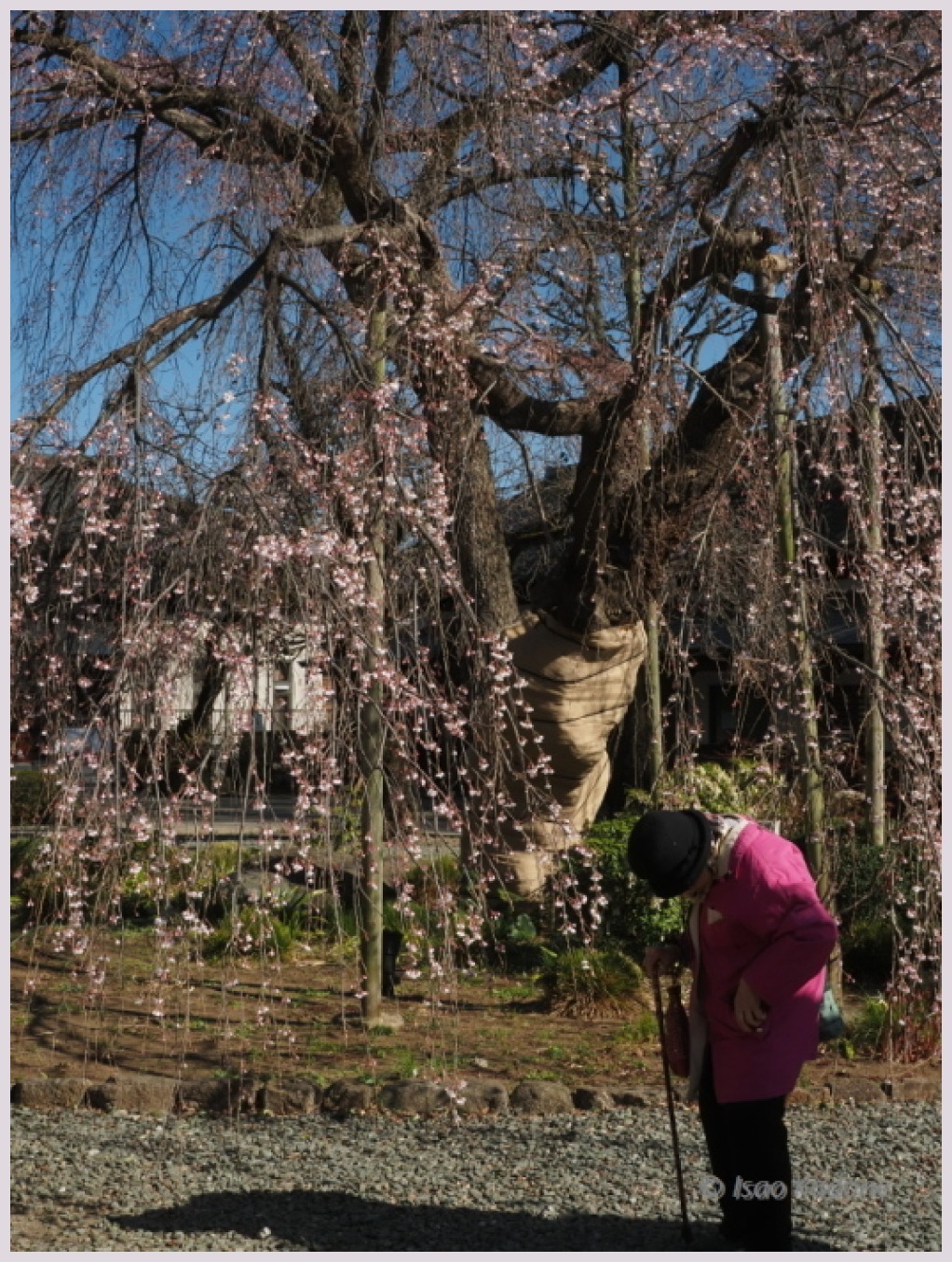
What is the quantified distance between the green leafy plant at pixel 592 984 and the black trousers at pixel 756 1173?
2829 mm

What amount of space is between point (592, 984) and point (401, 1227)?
8.68 feet

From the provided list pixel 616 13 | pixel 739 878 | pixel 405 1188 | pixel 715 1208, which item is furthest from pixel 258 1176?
pixel 616 13

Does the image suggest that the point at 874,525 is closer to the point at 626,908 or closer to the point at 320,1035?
the point at 626,908

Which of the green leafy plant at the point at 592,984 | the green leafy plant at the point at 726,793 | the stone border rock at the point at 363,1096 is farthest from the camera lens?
the green leafy plant at the point at 592,984

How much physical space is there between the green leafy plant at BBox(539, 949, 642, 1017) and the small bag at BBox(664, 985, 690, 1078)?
2640 mm

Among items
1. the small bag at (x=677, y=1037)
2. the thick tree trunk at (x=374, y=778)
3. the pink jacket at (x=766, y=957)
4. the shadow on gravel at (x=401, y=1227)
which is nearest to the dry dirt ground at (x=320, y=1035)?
the thick tree trunk at (x=374, y=778)

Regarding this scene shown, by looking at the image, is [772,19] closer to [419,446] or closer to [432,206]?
[432,206]

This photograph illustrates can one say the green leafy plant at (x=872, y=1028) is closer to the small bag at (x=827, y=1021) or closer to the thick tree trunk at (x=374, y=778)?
the thick tree trunk at (x=374, y=778)

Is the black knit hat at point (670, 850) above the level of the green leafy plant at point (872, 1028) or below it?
above

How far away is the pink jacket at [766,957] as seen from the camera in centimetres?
308

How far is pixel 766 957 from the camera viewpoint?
3.11 meters

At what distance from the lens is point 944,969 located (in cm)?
489

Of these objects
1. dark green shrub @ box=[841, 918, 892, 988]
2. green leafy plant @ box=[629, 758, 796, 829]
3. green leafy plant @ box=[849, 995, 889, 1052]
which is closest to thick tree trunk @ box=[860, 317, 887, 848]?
green leafy plant @ box=[629, 758, 796, 829]

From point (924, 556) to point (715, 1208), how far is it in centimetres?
280
